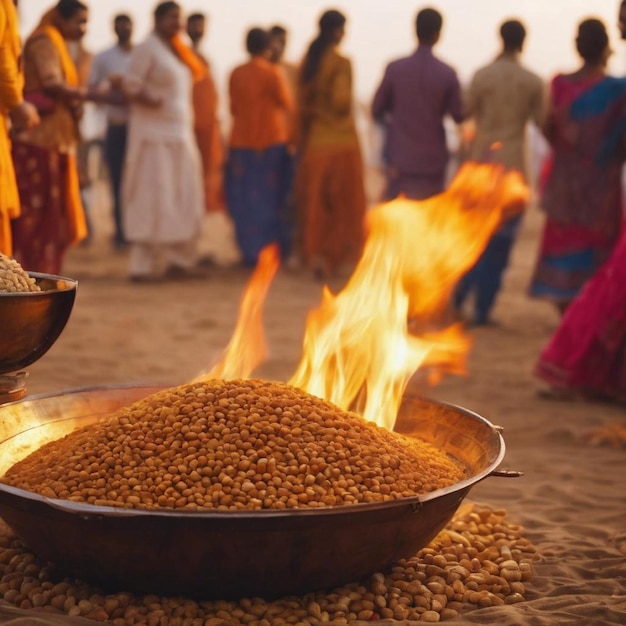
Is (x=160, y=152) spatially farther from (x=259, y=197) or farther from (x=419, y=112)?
(x=419, y=112)

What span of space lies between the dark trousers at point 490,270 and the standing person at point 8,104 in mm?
4115

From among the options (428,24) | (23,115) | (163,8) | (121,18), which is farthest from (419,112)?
(23,115)

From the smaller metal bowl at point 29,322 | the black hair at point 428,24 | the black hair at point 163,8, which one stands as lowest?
the smaller metal bowl at point 29,322

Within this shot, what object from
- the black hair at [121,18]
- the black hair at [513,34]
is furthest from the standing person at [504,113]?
the black hair at [121,18]

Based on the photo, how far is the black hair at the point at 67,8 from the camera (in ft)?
21.1

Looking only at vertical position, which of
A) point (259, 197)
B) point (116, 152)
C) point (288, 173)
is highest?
point (288, 173)

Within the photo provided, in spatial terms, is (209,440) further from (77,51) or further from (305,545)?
(77,51)

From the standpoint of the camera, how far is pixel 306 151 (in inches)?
386

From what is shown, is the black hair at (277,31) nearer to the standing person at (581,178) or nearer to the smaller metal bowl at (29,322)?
the standing person at (581,178)

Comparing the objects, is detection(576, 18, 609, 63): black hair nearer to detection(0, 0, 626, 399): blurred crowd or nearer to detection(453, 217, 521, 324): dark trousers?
detection(0, 0, 626, 399): blurred crowd

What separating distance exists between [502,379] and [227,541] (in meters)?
3.97

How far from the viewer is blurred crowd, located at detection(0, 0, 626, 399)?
5.88 m

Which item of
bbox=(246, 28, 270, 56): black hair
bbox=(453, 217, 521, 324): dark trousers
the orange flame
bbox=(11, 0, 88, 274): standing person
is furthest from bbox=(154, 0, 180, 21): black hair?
the orange flame

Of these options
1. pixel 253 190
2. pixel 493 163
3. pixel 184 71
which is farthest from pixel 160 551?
pixel 253 190
